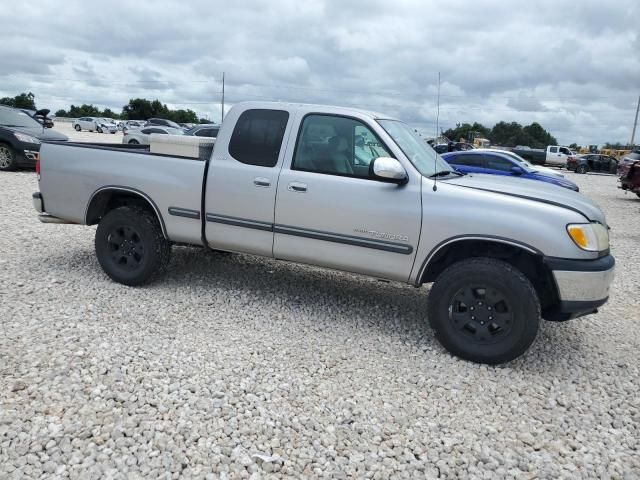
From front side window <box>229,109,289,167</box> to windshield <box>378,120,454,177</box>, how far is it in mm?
943

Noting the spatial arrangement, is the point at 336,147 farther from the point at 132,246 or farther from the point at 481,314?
the point at 132,246

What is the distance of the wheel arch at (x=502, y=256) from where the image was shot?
4.02 m

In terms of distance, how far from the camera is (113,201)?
5598mm

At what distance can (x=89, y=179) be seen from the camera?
537 centimetres

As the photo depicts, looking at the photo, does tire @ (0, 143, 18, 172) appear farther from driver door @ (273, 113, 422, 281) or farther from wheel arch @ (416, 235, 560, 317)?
wheel arch @ (416, 235, 560, 317)

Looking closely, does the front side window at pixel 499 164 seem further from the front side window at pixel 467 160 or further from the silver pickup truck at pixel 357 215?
the silver pickup truck at pixel 357 215

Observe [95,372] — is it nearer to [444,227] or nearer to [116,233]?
[116,233]

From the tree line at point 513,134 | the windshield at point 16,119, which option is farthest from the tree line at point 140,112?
the windshield at point 16,119

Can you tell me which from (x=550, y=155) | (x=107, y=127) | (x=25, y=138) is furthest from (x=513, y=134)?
(x=25, y=138)

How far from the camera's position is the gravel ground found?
9.53 ft

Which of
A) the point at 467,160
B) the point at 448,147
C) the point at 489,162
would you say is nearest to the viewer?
the point at 489,162

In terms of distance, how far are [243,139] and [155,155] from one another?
3.08ft

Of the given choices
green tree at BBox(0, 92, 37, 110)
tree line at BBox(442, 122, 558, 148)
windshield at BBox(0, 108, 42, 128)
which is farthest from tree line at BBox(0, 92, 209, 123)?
windshield at BBox(0, 108, 42, 128)

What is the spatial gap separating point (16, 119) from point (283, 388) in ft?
43.6
